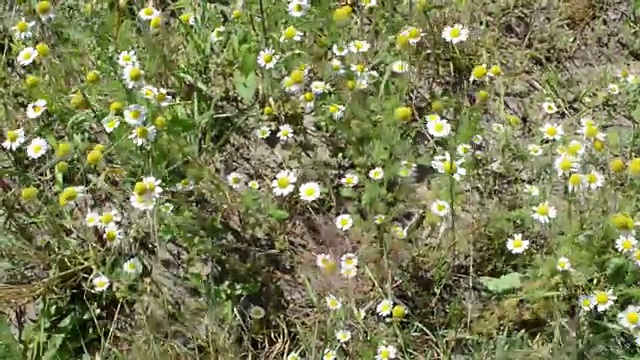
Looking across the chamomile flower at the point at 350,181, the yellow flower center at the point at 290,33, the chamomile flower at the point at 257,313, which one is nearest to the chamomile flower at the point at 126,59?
the yellow flower center at the point at 290,33

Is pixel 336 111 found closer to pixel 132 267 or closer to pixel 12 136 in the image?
pixel 132 267

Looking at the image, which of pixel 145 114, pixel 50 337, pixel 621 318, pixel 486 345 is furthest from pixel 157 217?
pixel 621 318

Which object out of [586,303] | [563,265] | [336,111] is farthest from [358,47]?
[586,303]

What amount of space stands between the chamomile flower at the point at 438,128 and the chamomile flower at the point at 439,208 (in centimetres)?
24

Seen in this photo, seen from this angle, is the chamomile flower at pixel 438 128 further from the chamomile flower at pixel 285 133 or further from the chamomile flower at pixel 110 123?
the chamomile flower at pixel 110 123

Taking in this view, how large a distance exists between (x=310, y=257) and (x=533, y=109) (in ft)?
2.99

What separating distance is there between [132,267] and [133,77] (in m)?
0.51

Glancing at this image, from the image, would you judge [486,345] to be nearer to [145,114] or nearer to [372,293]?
[372,293]

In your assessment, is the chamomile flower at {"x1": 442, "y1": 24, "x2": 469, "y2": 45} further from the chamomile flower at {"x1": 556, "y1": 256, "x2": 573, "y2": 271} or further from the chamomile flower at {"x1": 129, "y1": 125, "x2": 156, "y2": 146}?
the chamomile flower at {"x1": 129, "y1": 125, "x2": 156, "y2": 146}

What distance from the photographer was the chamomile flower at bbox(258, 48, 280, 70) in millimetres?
2564

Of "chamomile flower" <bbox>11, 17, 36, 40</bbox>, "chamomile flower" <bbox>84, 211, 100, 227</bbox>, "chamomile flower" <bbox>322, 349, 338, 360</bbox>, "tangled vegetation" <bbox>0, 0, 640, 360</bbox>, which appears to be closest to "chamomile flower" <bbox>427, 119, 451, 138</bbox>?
"tangled vegetation" <bbox>0, 0, 640, 360</bbox>

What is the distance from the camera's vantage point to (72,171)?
251cm

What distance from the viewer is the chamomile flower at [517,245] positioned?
7.33 ft

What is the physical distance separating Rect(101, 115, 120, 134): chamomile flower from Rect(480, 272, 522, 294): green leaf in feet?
3.56
